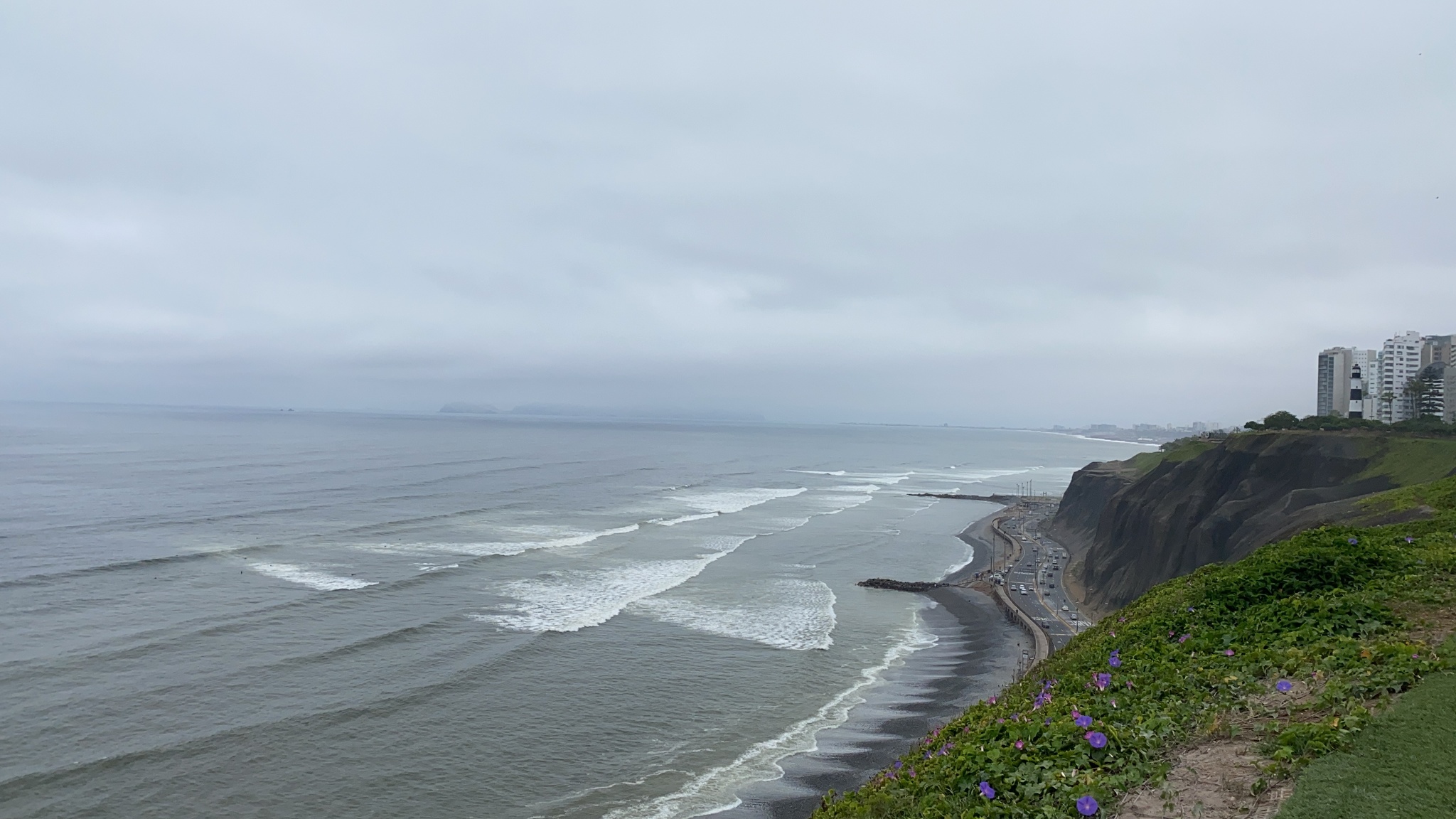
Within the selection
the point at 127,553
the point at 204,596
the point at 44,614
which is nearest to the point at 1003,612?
the point at 204,596

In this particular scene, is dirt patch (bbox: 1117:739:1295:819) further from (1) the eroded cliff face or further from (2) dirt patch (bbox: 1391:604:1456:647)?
(1) the eroded cliff face

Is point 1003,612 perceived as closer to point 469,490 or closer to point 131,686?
point 131,686

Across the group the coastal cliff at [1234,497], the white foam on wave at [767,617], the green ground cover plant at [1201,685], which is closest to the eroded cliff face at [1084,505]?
the coastal cliff at [1234,497]

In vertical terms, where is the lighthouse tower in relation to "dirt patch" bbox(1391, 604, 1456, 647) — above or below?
above

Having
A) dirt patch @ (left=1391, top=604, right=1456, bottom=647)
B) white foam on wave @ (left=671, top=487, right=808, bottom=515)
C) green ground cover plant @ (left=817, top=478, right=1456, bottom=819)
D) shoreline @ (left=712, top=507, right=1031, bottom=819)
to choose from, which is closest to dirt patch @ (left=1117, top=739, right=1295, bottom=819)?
green ground cover plant @ (left=817, top=478, right=1456, bottom=819)

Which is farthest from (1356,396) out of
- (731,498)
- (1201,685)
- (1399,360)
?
(1201,685)

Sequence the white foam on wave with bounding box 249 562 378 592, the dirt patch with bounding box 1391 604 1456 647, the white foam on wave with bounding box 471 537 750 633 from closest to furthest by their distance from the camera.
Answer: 1. the dirt patch with bounding box 1391 604 1456 647
2. the white foam on wave with bounding box 471 537 750 633
3. the white foam on wave with bounding box 249 562 378 592

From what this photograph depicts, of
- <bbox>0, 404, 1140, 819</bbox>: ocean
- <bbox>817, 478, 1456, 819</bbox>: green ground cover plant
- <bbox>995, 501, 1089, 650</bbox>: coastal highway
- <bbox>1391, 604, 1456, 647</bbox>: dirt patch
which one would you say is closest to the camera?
<bbox>817, 478, 1456, 819</bbox>: green ground cover plant

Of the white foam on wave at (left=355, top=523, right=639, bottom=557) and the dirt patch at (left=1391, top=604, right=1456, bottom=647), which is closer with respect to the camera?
the dirt patch at (left=1391, top=604, right=1456, bottom=647)

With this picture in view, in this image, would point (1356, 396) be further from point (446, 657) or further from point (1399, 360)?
point (446, 657)
